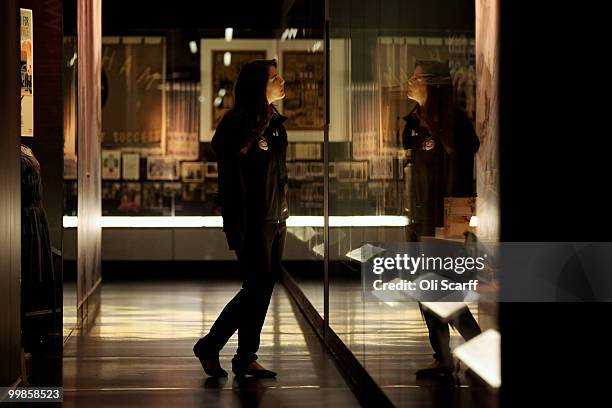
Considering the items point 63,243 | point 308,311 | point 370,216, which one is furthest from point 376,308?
point 308,311

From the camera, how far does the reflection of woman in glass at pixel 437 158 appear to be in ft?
9.41

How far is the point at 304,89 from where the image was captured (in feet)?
26.8

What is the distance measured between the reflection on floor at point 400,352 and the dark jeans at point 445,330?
3 cm

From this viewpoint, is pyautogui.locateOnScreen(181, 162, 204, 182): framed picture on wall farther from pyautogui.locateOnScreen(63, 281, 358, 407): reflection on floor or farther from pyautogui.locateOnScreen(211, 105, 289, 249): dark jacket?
pyautogui.locateOnScreen(211, 105, 289, 249): dark jacket

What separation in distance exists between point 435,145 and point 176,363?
280 cm

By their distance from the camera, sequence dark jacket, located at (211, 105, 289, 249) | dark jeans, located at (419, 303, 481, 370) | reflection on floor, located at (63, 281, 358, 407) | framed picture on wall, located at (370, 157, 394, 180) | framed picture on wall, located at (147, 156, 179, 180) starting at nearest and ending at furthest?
dark jeans, located at (419, 303, 481, 370) → framed picture on wall, located at (370, 157, 394, 180) → reflection on floor, located at (63, 281, 358, 407) → dark jacket, located at (211, 105, 289, 249) → framed picture on wall, located at (147, 156, 179, 180)

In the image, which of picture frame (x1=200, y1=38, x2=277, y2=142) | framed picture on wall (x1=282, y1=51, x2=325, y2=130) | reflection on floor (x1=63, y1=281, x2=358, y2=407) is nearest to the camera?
reflection on floor (x1=63, y1=281, x2=358, y2=407)

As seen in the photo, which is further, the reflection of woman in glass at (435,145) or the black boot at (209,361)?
the black boot at (209,361)

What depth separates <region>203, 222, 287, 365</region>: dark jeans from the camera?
514cm

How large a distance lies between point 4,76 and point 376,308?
1.73 metres

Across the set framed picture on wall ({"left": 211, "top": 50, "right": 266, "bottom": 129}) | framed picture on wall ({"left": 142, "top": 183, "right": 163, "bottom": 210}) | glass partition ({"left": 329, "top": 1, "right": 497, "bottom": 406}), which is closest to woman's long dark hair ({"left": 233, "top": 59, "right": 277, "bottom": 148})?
glass partition ({"left": 329, "top": 1, "right": 497, "bottom": 406})

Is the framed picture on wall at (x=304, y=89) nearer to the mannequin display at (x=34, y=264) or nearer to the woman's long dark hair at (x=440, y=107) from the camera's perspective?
the mannequin display at (x=34, y=264)

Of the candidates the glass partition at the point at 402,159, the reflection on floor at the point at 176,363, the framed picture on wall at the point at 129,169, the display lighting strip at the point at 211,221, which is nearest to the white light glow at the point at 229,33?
the framed picture on wall at the point at 129,169

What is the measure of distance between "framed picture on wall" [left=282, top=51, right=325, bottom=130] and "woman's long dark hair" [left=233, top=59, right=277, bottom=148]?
1497 mm
